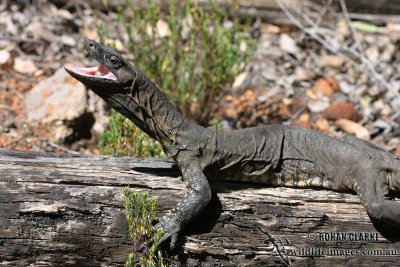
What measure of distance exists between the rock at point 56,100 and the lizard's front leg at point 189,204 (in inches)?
124

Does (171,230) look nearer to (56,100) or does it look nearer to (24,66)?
(56,100)

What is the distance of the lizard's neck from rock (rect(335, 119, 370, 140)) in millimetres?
3890

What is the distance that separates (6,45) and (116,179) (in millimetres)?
5400

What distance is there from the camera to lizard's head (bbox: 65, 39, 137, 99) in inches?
196

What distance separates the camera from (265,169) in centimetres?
556

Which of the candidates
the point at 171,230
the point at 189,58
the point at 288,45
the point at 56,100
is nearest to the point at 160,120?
the point at 171,230

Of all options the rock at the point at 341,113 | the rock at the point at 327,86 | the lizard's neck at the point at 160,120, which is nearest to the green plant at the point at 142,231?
the lizard's neck at the point at 160,120

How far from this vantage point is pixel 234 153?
548 centimetres

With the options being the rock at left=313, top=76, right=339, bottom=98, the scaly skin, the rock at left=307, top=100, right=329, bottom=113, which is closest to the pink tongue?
the scaly skin

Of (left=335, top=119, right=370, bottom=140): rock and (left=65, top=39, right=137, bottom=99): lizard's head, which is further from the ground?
(left=65, top=39, right=137, bottom=99): lizard's head

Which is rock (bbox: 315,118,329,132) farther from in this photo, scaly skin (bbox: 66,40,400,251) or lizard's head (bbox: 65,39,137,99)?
lizard's head (bbox: 65,39,137,99)

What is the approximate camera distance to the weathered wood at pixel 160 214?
474cm

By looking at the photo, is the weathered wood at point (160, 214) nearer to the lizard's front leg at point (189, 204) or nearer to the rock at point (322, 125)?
the lizard's front leg at point (189, 204)

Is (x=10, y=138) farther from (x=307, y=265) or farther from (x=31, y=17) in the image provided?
(x=307, y=265)
